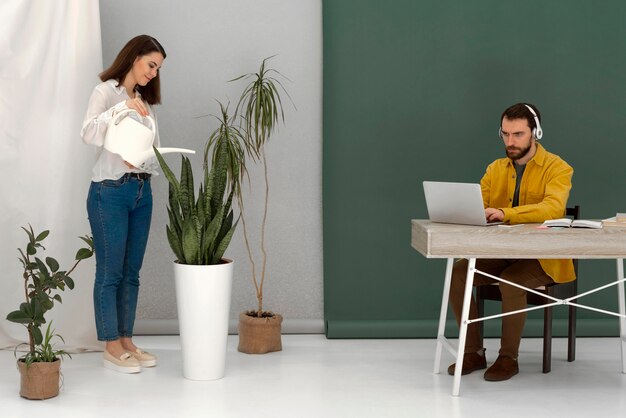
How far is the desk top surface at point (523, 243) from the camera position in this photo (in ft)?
11.9

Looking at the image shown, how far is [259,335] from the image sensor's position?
179 inches

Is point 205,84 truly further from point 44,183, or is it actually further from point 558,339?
point 558,339

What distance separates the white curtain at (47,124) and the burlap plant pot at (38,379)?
2.73 ft

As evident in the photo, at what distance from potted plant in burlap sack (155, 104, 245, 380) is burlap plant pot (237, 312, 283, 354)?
0.48 metres

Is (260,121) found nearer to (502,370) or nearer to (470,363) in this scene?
(470,363)

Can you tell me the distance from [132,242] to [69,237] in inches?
21.1

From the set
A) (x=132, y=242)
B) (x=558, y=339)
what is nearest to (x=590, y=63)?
(x=558, y=339)

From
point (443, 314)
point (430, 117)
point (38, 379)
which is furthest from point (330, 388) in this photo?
point (430, 117)

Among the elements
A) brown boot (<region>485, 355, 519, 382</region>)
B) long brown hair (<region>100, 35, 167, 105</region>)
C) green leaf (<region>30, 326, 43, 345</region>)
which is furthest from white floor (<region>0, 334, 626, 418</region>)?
long brown hair (<region>100, 35, 167, 105</region>)

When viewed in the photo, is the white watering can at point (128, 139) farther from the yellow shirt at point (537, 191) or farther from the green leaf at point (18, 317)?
the yellow shirt at point (537, 191)

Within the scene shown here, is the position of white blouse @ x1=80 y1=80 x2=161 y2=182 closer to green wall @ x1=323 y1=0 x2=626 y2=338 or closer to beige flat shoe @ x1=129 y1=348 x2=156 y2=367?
beige flat shoe @ x1=129 y1=348 x2=156 y2=367

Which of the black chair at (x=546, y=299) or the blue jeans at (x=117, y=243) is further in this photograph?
the black chair at (x=546, y=299)

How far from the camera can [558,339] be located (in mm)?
4957

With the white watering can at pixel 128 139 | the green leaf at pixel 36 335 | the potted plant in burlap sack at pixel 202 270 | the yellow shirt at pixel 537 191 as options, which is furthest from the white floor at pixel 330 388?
the white watering can at pixel 128 139
